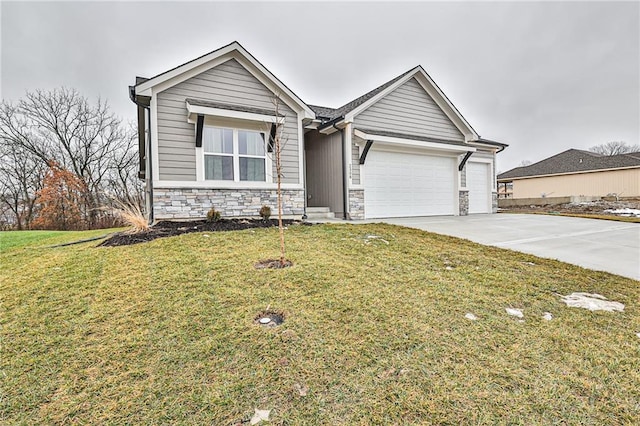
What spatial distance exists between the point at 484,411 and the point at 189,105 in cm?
844

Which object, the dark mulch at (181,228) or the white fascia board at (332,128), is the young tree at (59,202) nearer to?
the dark mulch at (181,228)

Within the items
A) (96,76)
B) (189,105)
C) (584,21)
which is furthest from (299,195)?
(96,76)

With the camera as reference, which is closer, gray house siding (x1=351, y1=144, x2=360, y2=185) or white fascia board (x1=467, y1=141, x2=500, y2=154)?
gray house siding (x1=351, y1=144, x2=360, y2=185)

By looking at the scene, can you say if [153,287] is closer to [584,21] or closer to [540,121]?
[584,21]

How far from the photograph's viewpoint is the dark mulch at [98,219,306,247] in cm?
595

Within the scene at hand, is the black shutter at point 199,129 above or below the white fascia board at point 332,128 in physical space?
below

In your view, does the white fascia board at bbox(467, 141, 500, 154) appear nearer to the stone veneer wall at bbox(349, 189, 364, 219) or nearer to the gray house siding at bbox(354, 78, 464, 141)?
the gray house siding at bbox(354, 78, 464, 141)

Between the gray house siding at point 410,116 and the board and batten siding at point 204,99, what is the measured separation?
289 centimetres

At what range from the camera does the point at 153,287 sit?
Result: 11.4 feet

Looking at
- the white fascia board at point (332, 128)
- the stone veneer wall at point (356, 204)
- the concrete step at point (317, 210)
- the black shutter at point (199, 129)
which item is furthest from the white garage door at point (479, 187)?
the black shutter at point (199, 129)

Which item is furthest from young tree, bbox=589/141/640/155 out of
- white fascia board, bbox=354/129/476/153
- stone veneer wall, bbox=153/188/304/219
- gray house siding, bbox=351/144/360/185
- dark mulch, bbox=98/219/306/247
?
dark mulch, bbox=98/219/306/247

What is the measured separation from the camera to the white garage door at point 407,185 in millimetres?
10562

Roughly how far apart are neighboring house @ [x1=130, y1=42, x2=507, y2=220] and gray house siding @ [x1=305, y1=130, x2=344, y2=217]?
0.13 feet

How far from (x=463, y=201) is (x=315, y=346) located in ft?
38.5
